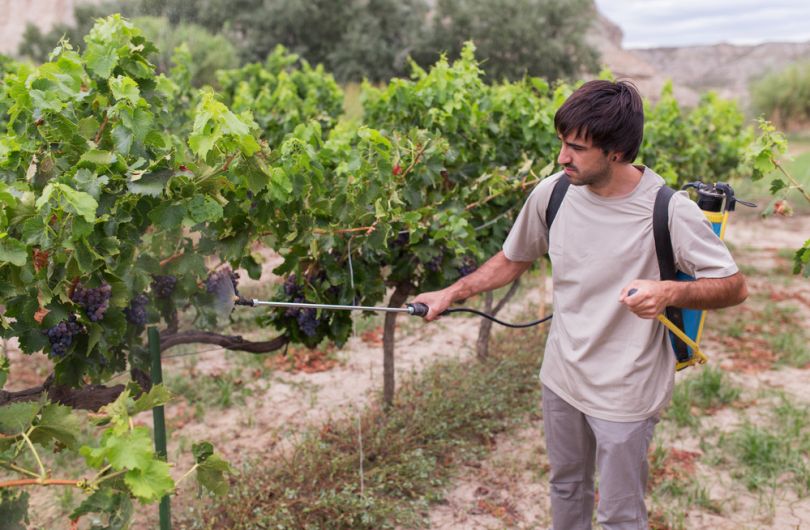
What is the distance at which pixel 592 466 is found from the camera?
2.67 m

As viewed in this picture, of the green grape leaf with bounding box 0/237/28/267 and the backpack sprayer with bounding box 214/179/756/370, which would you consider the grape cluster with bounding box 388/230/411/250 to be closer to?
the backpack sprayer with bounding box 214/179/756/370

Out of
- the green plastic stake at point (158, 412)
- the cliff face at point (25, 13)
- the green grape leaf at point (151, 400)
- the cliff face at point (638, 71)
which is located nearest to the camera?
the green grape leaf at point (151, 400)

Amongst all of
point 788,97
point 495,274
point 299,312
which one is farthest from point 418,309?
point 788,97

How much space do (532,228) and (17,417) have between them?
1660 millimetres

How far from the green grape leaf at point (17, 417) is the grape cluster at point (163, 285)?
36.0 inches

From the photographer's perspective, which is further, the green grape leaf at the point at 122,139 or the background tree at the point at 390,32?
the background tree at the point at 390,32

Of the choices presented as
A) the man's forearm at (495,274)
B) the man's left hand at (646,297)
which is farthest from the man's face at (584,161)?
the man's forearm at (495,274)

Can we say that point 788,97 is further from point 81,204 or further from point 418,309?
point 81,204

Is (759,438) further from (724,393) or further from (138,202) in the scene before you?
(138,202)

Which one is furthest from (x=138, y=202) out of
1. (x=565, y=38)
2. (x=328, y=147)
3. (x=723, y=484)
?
(x=565, y=38)

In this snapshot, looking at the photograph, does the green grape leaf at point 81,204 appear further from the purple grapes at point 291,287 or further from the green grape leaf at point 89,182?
the purple grapes at point 291,287

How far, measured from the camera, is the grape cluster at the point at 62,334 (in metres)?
2.45

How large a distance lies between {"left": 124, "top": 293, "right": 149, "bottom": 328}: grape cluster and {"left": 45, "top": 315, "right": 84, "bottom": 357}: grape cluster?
0.82ft

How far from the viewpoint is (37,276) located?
6.63ft
